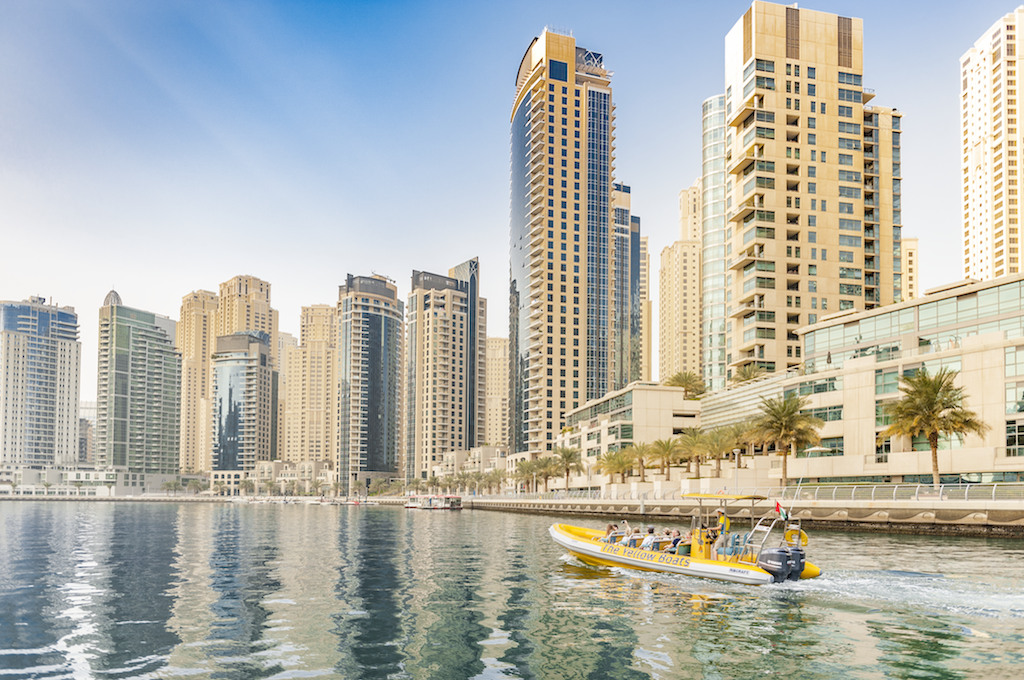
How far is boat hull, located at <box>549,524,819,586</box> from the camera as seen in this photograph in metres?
32.3

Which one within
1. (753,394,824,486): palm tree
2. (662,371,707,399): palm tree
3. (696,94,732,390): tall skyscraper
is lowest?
(753,394,824,486): palm tree

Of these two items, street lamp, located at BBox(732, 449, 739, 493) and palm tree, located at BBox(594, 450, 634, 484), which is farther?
palm tree, located at BBox(594, 450, 634, 484)

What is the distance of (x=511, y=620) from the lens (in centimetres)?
2614

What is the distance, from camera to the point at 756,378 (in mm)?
103562

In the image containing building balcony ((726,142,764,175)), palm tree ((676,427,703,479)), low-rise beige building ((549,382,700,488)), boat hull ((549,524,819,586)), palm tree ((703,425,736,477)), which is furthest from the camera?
low-rise beige building ((549,382,700,488))

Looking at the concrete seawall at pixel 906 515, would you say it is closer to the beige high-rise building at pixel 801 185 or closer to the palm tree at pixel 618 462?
the palm tree at pixel 618 462

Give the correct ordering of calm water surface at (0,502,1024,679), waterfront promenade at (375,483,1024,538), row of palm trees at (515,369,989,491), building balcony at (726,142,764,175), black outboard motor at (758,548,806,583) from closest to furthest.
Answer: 1. calm water surface at (0,502,1024,679)
2. black outboard motor at (758,548,806,583)
3. waterfront promenade at (375,483,1024,538)
4. row of palm trees at (515,369,989,491)
5. building balcony at (726,142,764,175)

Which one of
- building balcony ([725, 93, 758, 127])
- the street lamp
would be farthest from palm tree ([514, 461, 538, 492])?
building balcony ([725, 93, 758, 127])

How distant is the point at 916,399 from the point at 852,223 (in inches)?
2596

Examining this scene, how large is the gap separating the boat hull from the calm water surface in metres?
0.51

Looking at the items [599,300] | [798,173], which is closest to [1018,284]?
[798,173]

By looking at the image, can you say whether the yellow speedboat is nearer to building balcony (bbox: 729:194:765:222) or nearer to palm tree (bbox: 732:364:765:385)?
palm tree (bbox: 732:364:765:385)

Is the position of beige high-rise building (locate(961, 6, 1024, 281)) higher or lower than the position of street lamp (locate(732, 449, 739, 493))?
higher

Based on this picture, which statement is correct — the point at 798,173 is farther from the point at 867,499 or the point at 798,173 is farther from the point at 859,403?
the point at 867,499
